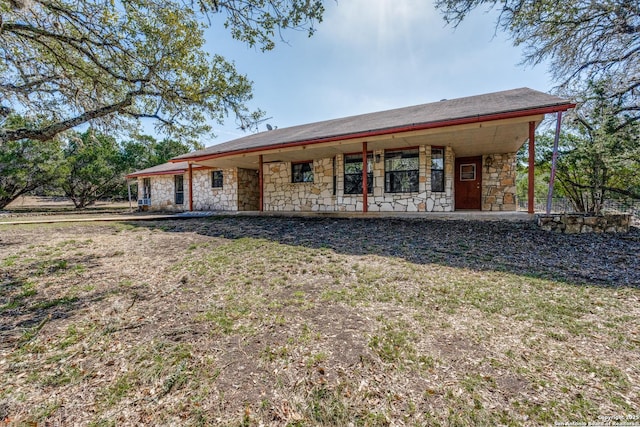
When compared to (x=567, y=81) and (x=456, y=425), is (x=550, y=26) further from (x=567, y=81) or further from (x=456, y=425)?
(x=456, y=425)

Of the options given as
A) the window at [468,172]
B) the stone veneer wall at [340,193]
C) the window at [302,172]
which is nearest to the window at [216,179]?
the stone veneer wall at [340,193]

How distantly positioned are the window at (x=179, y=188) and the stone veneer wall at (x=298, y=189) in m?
5.97

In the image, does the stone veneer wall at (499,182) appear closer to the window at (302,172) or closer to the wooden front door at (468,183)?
the wooden front door at (468,183)

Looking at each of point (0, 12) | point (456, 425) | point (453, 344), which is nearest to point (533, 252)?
point (453, 344)

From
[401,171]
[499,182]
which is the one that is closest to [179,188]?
[401,171]

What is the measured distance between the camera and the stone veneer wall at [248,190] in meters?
14.1

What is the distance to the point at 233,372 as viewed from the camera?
249cm

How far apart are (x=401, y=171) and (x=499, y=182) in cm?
382

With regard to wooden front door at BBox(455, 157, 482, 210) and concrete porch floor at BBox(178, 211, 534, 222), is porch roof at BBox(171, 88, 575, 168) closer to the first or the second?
wooden front door at BBox(455, 157, 482, 210)

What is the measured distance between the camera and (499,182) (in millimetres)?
10586

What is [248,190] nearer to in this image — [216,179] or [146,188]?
[216,179]

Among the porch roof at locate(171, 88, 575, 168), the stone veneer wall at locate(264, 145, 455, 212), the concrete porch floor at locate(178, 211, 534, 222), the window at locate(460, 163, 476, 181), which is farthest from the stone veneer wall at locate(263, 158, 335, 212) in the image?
the window at locate(460, 163, 476, 181)

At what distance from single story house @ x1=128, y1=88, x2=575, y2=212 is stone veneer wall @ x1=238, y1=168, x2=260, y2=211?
0.15m

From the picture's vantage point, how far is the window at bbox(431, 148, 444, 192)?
9477mm
